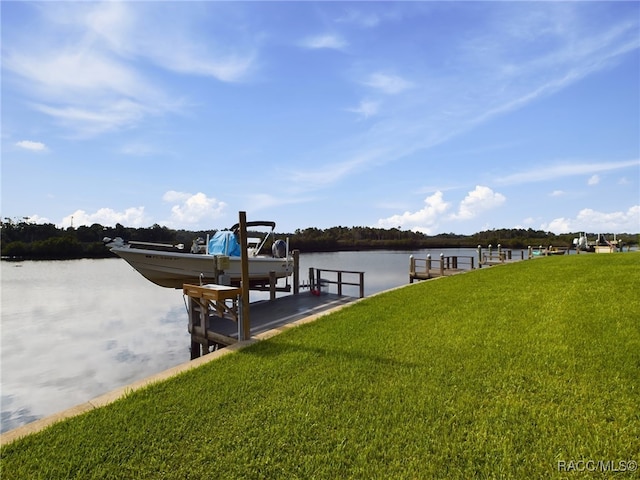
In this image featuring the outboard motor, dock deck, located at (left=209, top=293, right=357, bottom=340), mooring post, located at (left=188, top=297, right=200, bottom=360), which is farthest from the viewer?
the outboard motor

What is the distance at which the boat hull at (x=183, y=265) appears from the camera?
16391 mm

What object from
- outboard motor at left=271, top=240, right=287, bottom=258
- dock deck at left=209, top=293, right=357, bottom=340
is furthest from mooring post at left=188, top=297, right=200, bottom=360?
outboard motor at left=271, top=240, right=287, bottom=258

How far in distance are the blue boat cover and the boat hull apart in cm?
37

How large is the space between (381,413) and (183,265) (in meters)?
14.5

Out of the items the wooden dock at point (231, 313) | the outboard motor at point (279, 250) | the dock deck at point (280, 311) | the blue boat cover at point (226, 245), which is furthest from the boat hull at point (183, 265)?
the wooden dock at point (231, 313)

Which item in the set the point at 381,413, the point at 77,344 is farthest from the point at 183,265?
the point at 381,413

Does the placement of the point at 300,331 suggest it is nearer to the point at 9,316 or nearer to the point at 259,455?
the point at 259,455

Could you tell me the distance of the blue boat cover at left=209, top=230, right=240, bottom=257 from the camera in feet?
54.3

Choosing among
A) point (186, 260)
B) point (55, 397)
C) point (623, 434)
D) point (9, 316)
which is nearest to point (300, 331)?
point (623, 434)

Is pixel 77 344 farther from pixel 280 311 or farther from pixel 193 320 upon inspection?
pixel 280 311

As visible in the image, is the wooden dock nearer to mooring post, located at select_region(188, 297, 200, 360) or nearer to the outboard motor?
mooring post, located at select_region(188, 297, 200, 360)

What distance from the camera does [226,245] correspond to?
54.5 ft

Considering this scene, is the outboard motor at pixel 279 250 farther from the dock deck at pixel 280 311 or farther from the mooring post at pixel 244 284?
the mooring post at pixel 244 284

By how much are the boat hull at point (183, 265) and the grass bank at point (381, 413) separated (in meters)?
10.2
